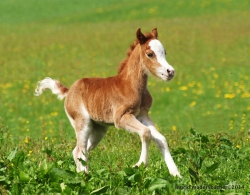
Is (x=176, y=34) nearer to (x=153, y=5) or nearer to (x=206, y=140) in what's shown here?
(x=153, y=5)

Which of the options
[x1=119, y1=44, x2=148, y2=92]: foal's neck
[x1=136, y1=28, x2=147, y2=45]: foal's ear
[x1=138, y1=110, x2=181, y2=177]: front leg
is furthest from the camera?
[x1=119, y1=44, x2=148, y2=92]: foal's neck

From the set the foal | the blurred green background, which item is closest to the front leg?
the foal

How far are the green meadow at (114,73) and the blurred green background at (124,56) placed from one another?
0.04m

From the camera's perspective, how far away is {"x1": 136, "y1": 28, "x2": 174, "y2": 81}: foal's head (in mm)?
7367

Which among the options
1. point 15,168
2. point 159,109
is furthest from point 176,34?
point 15,168

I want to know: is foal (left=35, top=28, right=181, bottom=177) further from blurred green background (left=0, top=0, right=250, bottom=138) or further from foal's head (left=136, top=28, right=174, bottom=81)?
blurred green background (left=0, top=0, right=250, bottom=138)

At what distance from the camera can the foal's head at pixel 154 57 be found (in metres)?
7.37

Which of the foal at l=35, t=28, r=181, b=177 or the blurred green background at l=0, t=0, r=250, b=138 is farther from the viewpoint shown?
the blurred green background at l=0, t=0, r=250, b=138

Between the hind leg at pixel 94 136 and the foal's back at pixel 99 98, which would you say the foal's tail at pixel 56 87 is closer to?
the foal's back at pixel 99 98

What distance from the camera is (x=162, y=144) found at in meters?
7.28

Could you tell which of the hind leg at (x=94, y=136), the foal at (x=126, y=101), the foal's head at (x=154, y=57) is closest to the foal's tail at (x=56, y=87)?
the foal at (x=126, y=101)

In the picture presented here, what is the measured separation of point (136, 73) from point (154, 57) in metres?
0.44

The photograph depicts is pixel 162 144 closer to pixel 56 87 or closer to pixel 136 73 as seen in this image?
pixel 136 73

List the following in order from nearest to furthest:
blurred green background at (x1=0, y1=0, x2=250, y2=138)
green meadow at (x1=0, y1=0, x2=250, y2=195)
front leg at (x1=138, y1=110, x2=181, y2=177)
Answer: green meadow at (x1=0, y1=0, x2=250, y2=195) → front leg at (x1=138, y1=110, x2=181, y2=177) → blurred green background at (x1=0, y1=0, x2=250, y2=138)
